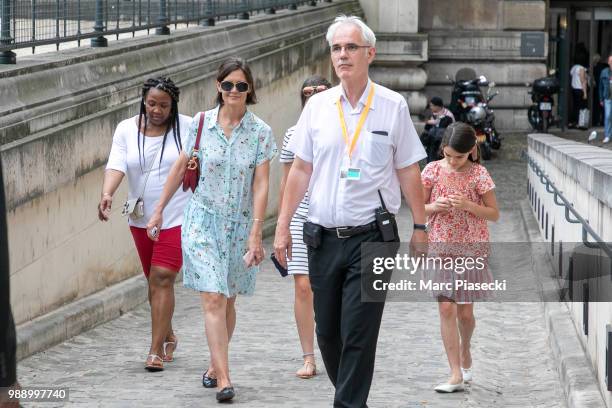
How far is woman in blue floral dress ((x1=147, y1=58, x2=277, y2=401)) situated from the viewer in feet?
24.8

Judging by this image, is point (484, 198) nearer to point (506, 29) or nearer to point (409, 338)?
point (409, 338)

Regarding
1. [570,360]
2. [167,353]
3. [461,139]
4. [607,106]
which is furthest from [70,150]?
[607,106]

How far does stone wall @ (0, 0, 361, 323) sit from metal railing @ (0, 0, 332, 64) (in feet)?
0.57

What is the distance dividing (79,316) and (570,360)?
3114 millimetres

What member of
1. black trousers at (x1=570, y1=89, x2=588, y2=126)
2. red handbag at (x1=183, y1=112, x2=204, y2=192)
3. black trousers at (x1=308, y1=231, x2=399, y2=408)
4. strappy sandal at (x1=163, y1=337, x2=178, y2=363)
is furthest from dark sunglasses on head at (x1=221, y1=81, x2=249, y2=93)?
black trousers at (x1=570, y1=89, x2=588, y2=126)

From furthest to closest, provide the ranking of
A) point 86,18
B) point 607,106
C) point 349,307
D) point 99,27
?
point 607,106, point 99,27, point 86,18, point 349,307

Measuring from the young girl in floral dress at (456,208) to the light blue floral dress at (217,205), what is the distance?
99cm

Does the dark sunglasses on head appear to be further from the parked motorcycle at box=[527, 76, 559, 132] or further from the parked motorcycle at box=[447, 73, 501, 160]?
the parked motorcycle at box=[527, 76, 559, 132]

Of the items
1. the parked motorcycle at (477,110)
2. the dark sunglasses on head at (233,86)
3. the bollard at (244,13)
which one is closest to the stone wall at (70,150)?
the dark sunglasses on head at (233,86)

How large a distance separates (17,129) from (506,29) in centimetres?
1987

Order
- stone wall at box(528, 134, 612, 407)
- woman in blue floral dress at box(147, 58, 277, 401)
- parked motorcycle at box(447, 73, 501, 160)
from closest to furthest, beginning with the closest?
stone wall at box(528, 134, 612, 407)
woman in blue floral dress at box(147, 58, 277, 401)
parked motorcycle at box(447, 73, 501, 160)

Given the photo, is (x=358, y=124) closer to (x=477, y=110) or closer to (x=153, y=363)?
(x=153, y=363)

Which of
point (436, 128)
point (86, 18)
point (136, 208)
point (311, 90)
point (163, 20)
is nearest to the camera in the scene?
point (136, 208)

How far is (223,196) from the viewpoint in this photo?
24.9 ft
